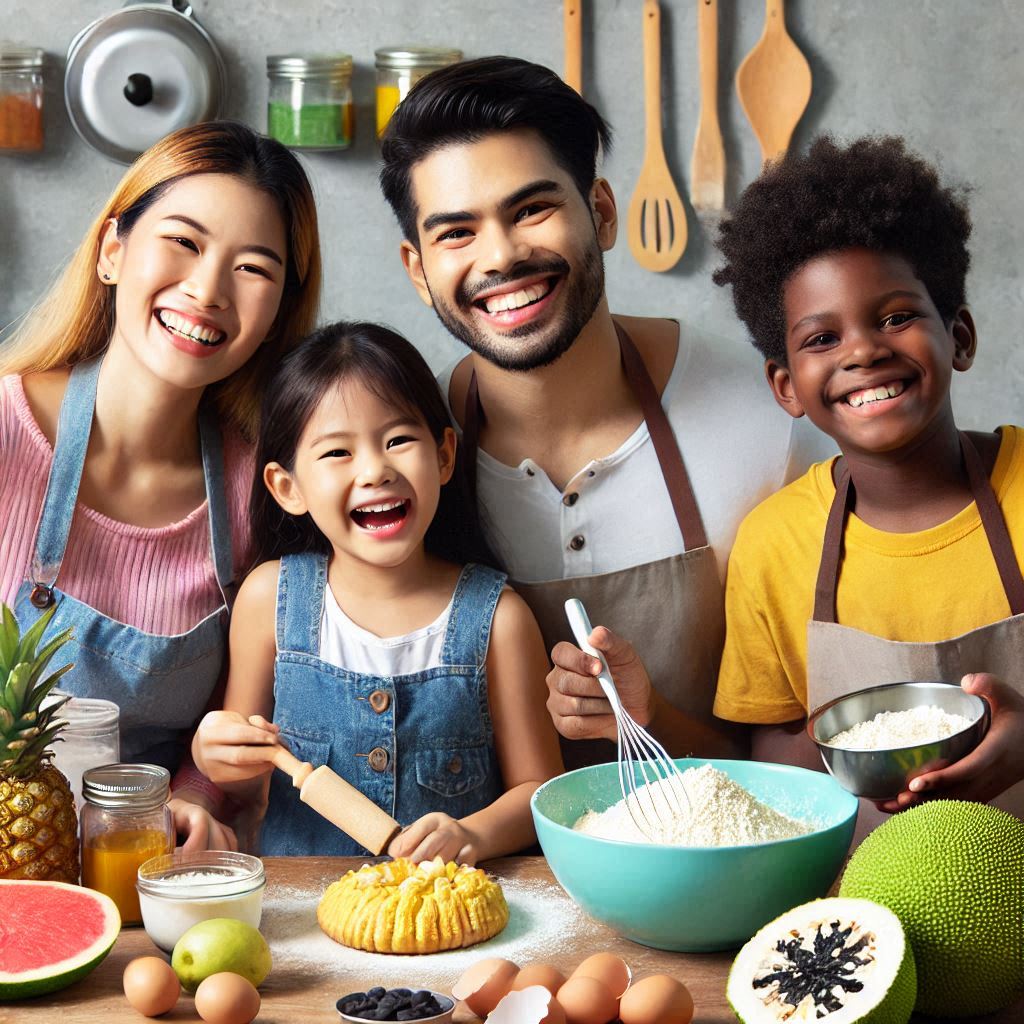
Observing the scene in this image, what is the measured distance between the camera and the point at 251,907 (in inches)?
→ 50.3

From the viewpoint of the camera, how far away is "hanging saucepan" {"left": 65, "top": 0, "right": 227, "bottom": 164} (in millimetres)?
3277

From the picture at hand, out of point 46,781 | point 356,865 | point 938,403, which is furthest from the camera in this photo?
point 938,403

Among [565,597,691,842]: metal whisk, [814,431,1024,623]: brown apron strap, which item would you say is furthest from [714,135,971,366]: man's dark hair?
[565,597,691,842]: metal whisk

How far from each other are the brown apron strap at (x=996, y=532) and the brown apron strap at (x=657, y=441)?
40 cm

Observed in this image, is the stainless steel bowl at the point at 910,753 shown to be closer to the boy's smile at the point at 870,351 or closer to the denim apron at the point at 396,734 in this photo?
the boy's smile at the point at 870,351

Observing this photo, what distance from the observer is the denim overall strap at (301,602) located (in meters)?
1.83

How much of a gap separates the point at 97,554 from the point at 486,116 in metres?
0.81

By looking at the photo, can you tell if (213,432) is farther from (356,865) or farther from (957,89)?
(957,89)

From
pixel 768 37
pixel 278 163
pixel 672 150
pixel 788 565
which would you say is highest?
pixel 768 37

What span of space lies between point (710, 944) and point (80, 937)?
569 millimetres

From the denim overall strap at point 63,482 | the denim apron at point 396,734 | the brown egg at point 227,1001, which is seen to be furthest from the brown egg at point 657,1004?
the denim overall strap at point 63,482

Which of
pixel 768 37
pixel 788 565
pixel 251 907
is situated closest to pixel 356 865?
pixel 251 907

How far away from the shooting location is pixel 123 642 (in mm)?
1827

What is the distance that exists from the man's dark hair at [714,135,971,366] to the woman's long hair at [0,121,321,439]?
2.03 feet
